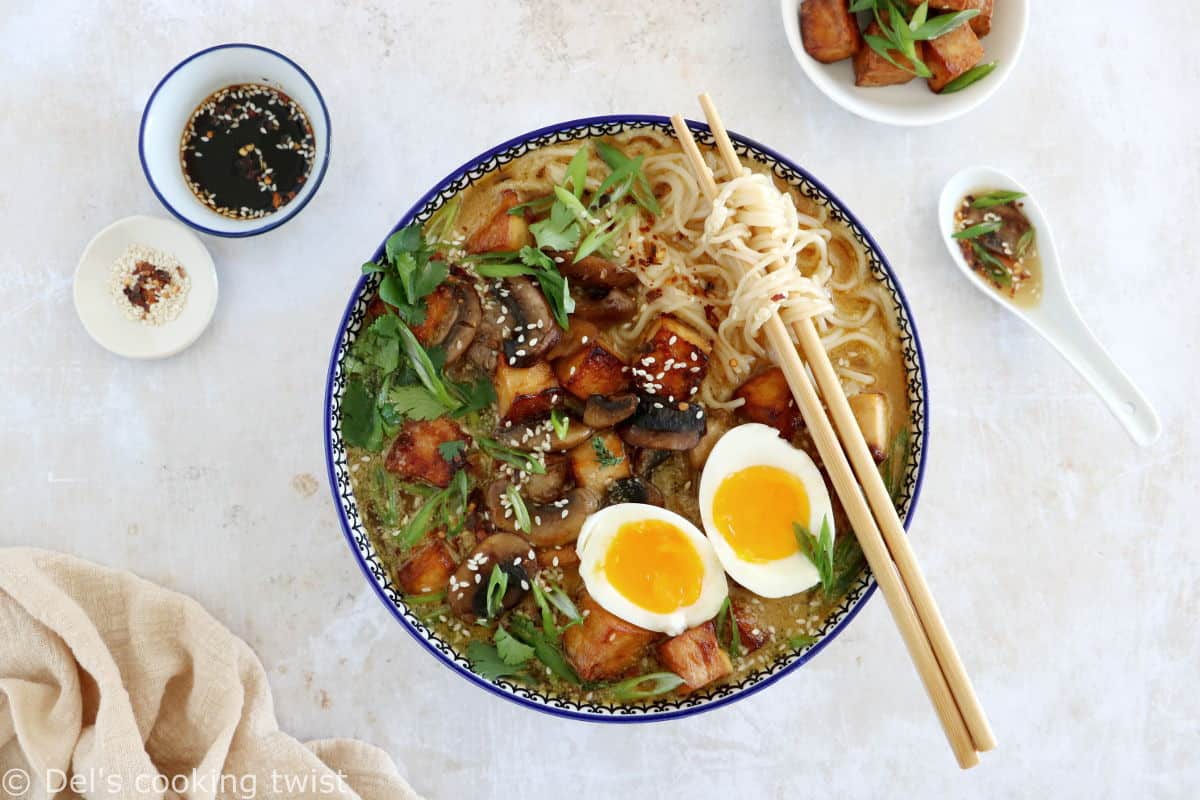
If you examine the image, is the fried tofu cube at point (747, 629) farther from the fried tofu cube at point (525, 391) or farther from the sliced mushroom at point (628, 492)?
the fried tofu cube at point (525, 391)

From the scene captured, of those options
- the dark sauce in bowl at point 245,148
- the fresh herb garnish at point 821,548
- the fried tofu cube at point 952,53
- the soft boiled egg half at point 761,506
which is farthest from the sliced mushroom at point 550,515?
the fried tofu cube at point 952,53

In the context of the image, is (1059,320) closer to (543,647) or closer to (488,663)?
(543,647)

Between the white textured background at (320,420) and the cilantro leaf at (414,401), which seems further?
the white textured background at (320,420)

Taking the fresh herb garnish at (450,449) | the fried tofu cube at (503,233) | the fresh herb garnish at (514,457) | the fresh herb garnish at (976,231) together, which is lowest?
the fresh herb garnish at (976,231)

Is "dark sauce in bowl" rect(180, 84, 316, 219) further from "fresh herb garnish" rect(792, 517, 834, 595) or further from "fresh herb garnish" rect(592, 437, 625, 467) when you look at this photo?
"fresh herb garnish" rect(792, 517, 834, 595)

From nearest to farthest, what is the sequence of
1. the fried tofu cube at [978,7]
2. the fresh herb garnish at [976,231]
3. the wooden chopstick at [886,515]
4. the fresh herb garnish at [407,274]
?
the wooden chopstick at [886,515]
the fresh herb garnish at [407,274]
the fried tofu cube at [978,7]
the fresh herb garnish at [976,231]

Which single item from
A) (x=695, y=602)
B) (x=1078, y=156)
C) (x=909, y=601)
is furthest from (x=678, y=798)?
(x=1078, y=156)
